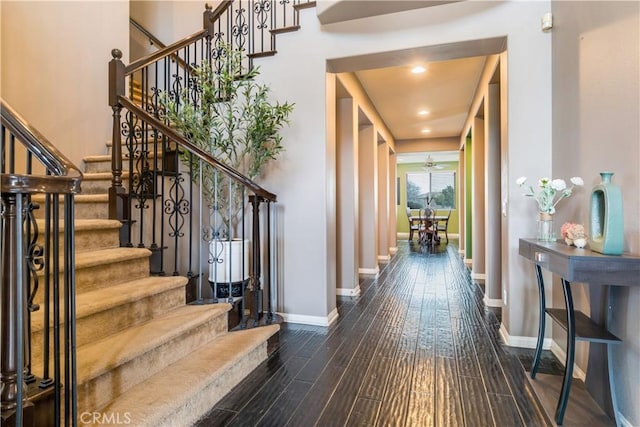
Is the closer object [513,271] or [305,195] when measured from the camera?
[513,271]

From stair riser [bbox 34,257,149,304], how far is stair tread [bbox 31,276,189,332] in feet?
0.14

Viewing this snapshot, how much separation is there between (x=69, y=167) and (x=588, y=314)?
2766mm

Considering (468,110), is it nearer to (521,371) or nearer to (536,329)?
(536,329)

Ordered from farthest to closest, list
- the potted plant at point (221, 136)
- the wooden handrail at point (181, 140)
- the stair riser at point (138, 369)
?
1. the potted plant at point (221, 136)
2. the wooden handrail at point (181, 140)
3. the stair riser at point (138, 369)

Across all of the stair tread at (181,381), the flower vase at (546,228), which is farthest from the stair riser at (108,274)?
the flower vase at (546,228)

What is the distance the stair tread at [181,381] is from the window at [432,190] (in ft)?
34.2

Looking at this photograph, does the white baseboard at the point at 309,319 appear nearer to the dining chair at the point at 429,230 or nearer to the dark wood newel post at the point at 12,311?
the dark wood newel post at the point at 12,311

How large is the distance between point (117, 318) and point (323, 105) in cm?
235

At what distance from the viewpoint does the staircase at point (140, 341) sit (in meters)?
1.50

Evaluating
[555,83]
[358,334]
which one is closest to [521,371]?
[358,334]

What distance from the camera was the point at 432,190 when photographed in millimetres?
11883

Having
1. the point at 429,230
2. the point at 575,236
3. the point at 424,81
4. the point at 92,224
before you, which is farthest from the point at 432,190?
the point at 92,224

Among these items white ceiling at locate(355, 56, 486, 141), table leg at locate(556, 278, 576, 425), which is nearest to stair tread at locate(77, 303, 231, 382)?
table leg at locate(556, 278, 576, 425)

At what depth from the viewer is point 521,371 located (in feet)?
7.47
